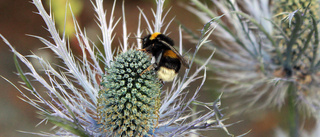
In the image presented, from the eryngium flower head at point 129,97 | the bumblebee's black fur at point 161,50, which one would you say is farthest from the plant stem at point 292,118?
the eryngium flower head at point 129,97

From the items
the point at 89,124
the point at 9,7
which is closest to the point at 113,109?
the point at 89,124

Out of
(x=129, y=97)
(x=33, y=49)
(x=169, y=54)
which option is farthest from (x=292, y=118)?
(x=33, y=49)

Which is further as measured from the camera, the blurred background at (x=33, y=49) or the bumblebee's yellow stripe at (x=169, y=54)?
the blurred background at (x=33, y=49)

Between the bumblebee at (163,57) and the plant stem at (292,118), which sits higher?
the bumblebee at (163,57)

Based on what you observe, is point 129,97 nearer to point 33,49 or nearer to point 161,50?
point 161,50

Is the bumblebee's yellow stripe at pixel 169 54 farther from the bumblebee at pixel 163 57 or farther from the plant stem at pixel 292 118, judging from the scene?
the plant stem at pixel 292 118
